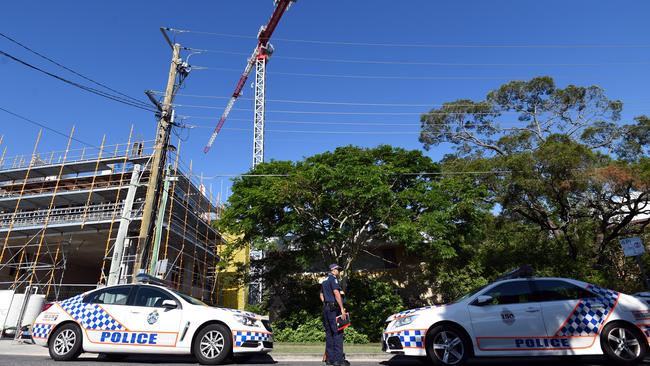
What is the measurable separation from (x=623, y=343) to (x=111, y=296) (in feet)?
28.7

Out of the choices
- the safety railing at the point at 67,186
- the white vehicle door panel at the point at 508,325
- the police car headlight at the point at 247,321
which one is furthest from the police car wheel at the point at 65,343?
the safety railing at the point at 67,186

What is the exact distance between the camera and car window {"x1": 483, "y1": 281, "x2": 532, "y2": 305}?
6770 mm

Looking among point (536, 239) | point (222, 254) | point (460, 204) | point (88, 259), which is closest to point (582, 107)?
point (536, 239)

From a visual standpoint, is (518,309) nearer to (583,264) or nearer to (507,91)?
(583,264)

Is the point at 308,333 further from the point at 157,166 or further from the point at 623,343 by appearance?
the point at 623,343

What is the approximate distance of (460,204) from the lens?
16.6m

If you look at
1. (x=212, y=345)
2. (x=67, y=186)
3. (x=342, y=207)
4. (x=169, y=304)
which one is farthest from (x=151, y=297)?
(x=67, y=186)

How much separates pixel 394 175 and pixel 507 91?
16.8 meters

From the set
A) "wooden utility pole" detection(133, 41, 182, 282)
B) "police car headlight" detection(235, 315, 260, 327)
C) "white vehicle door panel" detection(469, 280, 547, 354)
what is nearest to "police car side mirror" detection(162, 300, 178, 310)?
"police car headlight" detection(235, 315, 260, 327)

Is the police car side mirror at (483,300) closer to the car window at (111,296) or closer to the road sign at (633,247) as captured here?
the road sign at (633,247)

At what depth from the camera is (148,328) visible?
7.12 m

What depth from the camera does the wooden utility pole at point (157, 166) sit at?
40.3 ft

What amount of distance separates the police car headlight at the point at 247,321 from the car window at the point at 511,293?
4.06 meters

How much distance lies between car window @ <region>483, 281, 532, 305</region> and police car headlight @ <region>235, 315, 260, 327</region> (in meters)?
4.06
